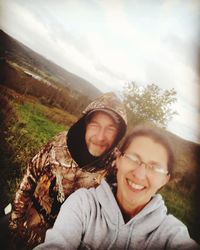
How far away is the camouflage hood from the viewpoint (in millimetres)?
3229

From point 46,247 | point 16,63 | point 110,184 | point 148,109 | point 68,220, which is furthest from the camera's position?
point 16,63

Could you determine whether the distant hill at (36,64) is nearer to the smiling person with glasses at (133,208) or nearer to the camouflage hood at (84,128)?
the camouflage hood at (84,128)

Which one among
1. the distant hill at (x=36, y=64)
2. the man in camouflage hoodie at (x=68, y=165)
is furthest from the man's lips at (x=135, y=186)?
the distant hill at (x=36, y=64)

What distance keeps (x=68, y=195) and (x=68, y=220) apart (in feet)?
1.77

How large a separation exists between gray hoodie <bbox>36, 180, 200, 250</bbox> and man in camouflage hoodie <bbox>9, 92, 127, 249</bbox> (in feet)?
1.04

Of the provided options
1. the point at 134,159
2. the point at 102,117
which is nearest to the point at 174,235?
the point at 134,159

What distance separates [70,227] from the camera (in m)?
2.69

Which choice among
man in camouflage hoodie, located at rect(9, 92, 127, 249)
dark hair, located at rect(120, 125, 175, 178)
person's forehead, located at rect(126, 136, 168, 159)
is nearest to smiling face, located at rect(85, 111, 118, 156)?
man in camouflage hoodie, located at rect(9, 92, 127, 249)

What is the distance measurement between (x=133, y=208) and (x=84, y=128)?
0.94 meters

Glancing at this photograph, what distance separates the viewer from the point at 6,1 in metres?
3.75

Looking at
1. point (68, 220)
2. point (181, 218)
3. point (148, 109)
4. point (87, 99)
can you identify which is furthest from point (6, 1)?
point (181, 218)

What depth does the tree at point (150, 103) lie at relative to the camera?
3322mm

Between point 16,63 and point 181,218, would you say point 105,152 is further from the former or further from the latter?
point 16,63

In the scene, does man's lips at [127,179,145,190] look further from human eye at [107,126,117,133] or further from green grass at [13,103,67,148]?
green grass at [13,103,67,148]
